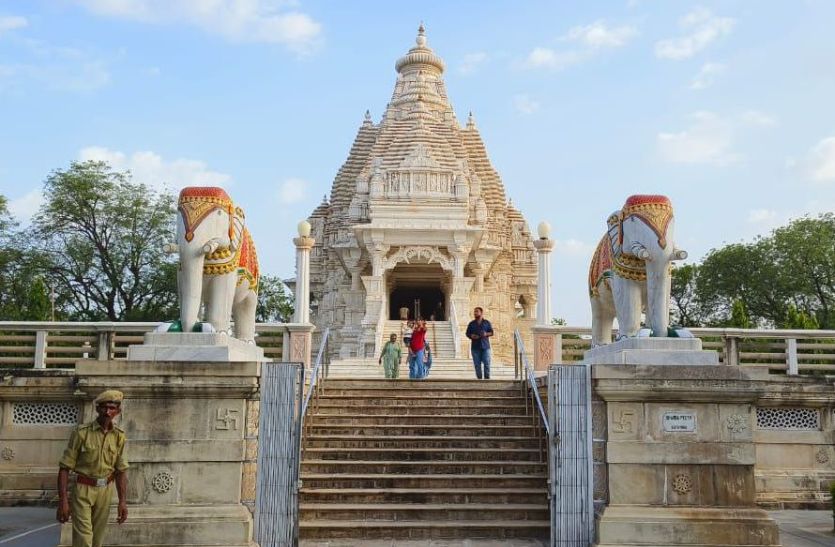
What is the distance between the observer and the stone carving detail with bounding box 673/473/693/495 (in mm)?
6992

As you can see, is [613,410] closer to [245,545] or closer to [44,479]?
[245,545]

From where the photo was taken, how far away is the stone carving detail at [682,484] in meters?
6.99

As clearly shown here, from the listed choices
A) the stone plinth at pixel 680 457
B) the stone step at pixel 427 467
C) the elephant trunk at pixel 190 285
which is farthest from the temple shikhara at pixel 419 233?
the stone plinth at pixel 680 457

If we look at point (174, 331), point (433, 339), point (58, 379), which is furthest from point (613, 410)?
point (433, 339)

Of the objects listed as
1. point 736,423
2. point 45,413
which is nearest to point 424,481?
point 736,423

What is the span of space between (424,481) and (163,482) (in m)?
2.91

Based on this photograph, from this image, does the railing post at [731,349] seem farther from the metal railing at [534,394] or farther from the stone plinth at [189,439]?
the stone plinth at [189,439]

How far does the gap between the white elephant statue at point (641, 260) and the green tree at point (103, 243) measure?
87.4 feet

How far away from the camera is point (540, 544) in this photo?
7480 mm

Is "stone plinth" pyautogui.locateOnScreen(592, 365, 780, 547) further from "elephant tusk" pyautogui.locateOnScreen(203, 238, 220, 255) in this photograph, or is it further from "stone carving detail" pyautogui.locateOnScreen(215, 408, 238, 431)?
"elephant tusk" pyautogui.locateOnScreen(203, 238, 220, 255)

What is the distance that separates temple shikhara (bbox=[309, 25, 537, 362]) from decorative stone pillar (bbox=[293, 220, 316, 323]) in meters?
2.89

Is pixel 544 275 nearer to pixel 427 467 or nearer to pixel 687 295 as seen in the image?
pixel 427 467

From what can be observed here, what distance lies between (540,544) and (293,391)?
281cm

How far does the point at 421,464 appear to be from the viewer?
8766 millimetres
